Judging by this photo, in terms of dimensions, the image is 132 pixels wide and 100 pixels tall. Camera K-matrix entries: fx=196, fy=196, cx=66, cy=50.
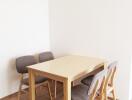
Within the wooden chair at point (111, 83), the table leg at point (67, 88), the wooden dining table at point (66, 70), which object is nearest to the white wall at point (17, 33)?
the wooden dining table at point (66, 70)

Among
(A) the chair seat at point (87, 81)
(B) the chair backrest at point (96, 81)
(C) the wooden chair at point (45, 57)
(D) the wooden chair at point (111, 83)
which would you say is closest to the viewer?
(B) the chair backrest at point (96, 81)

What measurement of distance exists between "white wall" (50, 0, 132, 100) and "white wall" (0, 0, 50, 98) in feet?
0.97

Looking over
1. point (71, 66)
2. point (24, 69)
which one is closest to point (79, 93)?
point (71, 66)

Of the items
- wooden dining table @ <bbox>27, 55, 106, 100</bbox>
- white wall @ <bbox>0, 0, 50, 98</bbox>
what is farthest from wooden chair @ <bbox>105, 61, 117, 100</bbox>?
white wall @ <bbox>0, 0, 50, 98</bbox>

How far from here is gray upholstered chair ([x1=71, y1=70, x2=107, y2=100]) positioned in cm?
224

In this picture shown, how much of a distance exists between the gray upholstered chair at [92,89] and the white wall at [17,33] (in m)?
1.25

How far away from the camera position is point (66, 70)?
2.52 metres

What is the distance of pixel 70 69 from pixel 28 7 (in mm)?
1507

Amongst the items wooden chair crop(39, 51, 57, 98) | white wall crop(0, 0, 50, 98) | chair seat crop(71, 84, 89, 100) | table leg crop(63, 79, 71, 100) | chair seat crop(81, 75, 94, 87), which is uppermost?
white wall crop(0, 0, 50, 98)

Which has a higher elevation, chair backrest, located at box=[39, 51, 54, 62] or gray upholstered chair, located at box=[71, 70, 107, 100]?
chair backrest, located at box=[39, 51, 54, 62]

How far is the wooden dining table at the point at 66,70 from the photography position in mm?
2307

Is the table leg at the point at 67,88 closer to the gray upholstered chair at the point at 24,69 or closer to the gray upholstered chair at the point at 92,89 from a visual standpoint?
the gray upholstered chair at the point at 92,89

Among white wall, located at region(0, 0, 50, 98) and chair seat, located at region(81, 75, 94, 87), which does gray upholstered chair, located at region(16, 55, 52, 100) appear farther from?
chair seat, located at region(81, 75, 94, 87)

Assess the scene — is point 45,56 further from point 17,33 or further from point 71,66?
point 71,66
